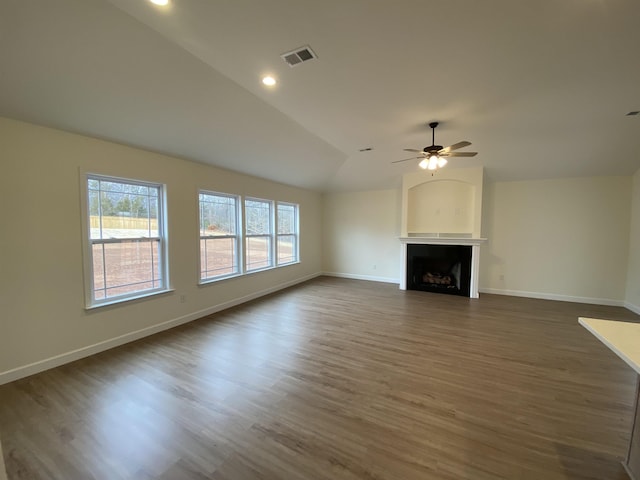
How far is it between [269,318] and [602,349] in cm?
445

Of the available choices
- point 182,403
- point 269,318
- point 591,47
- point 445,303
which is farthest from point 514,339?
point 182,403

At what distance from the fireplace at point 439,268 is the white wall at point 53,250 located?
5.02m

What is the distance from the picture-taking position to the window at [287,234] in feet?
20.9

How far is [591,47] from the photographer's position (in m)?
2.26

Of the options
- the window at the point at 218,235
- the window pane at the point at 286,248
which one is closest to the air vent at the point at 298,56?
the window at the point at 218,235

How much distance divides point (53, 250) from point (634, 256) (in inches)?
349

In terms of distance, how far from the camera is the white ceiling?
1947 millimetres

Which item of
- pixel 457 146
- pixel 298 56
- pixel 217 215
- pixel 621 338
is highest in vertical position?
pixel 298 56

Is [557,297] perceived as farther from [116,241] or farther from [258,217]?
[116,241]

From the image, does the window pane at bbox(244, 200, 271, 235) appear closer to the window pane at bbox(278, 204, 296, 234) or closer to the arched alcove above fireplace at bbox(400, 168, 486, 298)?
the window pane at bbox(278, 204, 296, 234)

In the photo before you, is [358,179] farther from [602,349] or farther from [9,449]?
[9,449]

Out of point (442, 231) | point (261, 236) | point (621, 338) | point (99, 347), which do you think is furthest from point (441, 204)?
point (99, 347)

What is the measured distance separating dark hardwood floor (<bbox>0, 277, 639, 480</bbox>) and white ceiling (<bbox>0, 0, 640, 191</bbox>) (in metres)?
2.79

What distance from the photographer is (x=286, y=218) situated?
6.64 metres
